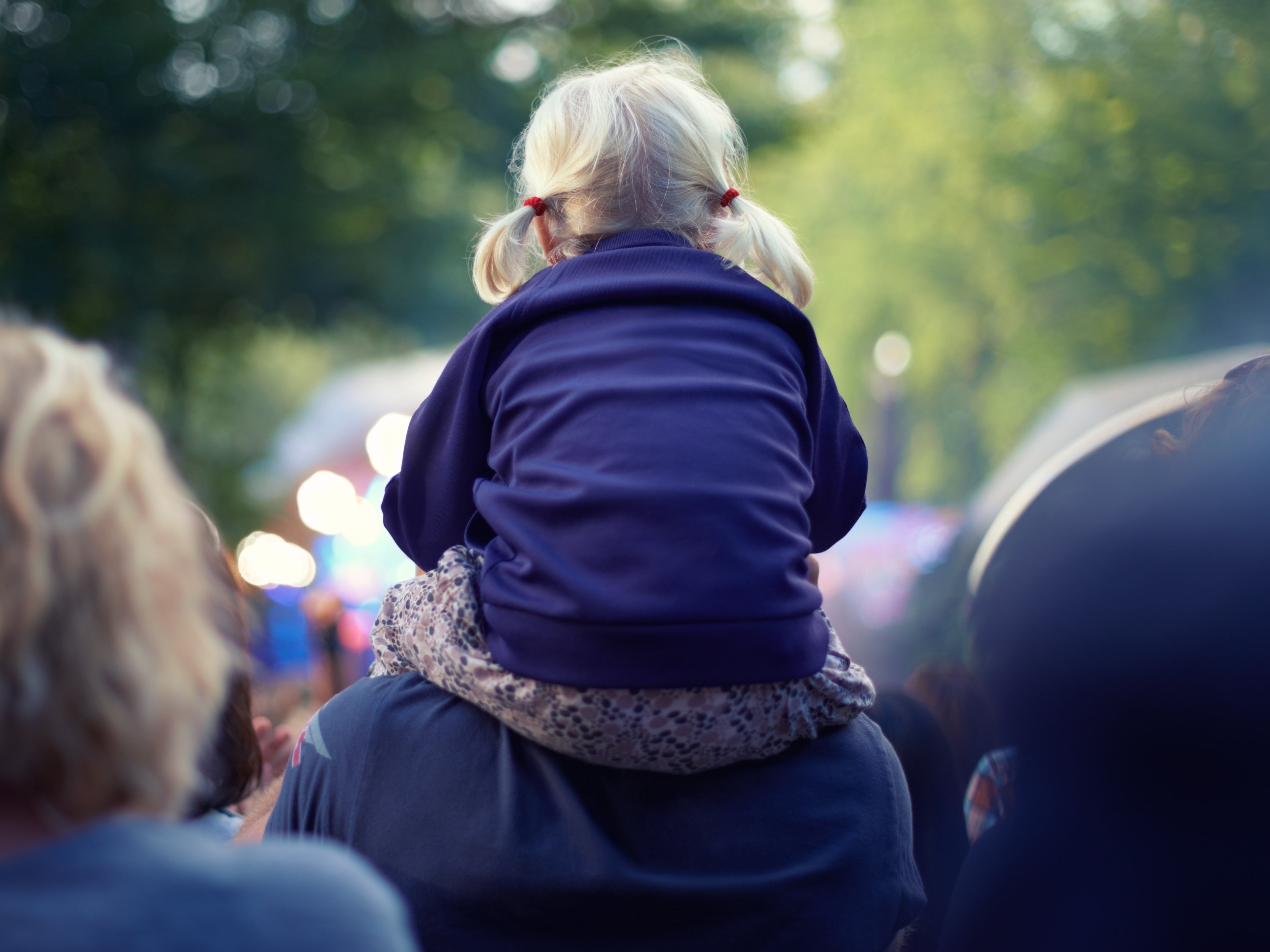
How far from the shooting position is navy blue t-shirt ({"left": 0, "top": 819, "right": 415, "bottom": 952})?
0.79 metres

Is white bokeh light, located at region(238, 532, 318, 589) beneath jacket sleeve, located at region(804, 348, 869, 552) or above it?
beneath

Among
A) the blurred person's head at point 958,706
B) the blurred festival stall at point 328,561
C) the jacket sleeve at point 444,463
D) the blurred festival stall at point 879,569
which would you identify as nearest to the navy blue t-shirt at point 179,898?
the jacket sleeve at point 444,463

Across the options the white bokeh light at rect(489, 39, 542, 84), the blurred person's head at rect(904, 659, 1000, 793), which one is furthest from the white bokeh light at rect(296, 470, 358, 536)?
the blurred person's head at rect(904, 659, 1000, 793)

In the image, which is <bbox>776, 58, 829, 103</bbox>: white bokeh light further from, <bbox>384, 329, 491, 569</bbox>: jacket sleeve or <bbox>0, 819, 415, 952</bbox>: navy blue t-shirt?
<bbox>0, 819, 415, 952</bbox>: navy blue t-shirt

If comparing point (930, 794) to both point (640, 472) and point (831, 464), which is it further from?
point (640, 472)

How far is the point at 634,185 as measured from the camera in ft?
5.44

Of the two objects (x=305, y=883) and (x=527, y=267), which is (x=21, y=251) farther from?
(x=305, y=883)

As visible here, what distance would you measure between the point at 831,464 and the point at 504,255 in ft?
1.86

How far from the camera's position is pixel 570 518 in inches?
54.2

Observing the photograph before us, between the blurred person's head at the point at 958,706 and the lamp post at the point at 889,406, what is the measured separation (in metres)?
14.8

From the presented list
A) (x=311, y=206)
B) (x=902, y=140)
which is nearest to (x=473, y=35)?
(x=311, y=206)

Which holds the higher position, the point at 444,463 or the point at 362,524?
the point at 444,463

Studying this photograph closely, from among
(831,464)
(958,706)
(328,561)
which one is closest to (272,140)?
(328,561)

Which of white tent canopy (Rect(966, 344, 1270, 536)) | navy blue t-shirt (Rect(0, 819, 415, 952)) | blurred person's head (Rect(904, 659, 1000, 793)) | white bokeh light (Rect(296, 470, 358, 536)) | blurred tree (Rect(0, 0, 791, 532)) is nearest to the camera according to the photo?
navy blue t-shirt (Rect(0, 819, 415, 952))
